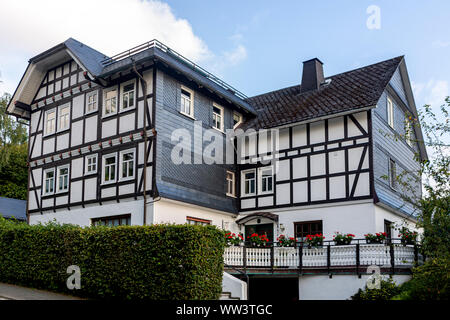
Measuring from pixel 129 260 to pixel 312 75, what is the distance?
15506 millimetres

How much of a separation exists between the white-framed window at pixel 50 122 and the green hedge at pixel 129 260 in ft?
28.2

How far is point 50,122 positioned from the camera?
76.3 ft

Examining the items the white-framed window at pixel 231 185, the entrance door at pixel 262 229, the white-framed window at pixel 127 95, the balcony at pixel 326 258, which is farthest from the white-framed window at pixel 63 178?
the balcony at pixel 326 258

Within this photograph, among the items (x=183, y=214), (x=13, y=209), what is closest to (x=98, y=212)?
(x=183, y=214)

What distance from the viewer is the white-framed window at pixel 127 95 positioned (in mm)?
20172

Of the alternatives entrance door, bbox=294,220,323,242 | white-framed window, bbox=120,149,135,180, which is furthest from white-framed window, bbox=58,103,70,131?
entrance door, bbox=294,220,323,242

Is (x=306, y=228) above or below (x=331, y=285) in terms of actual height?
above

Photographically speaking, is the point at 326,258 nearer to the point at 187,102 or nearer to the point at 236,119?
the point at 187,102

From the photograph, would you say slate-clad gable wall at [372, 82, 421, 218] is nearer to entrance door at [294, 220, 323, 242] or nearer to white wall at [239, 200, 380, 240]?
white wall at [239, 200, 380, 240]

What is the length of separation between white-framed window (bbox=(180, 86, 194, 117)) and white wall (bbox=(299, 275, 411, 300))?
324 inches

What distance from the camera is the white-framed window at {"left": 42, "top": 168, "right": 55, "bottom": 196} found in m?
22.5

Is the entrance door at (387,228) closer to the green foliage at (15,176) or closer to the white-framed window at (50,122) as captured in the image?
the white-framed window at (50,122)
